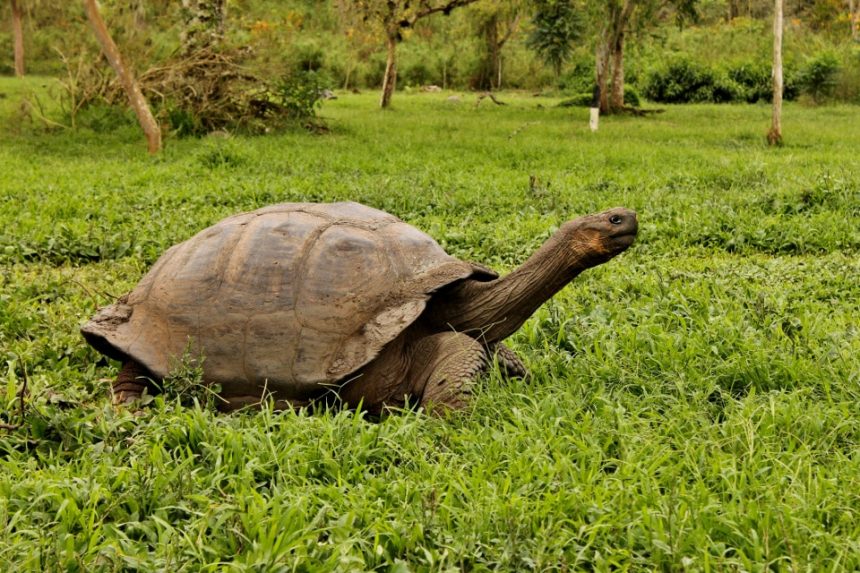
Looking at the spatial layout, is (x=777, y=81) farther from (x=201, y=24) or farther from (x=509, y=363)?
(x=509, y=363)

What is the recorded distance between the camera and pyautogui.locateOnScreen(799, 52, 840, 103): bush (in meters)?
24.6

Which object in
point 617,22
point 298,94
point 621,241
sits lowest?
point 621,241

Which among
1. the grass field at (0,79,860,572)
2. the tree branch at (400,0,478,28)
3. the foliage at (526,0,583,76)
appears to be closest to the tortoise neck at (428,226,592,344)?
the grass field at (0,79,860,572)

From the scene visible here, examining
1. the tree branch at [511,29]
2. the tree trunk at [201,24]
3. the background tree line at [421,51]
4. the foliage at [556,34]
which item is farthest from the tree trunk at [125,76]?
the tree branch at [511,29]

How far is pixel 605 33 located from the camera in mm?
18422

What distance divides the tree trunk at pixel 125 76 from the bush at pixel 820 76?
66.1 ft

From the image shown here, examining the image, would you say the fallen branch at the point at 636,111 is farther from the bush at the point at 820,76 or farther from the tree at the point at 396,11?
the bush at the point at 820,76

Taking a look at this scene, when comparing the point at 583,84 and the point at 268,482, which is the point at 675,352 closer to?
the point at 268,482

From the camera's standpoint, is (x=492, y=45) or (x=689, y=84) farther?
(x=492, y=45)

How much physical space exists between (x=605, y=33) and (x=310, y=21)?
2298cm

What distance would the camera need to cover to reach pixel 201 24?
14.5m

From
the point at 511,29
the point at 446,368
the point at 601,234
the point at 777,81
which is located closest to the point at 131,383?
the point at 446,368

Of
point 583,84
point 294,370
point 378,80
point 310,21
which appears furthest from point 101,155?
point 310,21

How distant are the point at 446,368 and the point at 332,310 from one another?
1.72 ft
